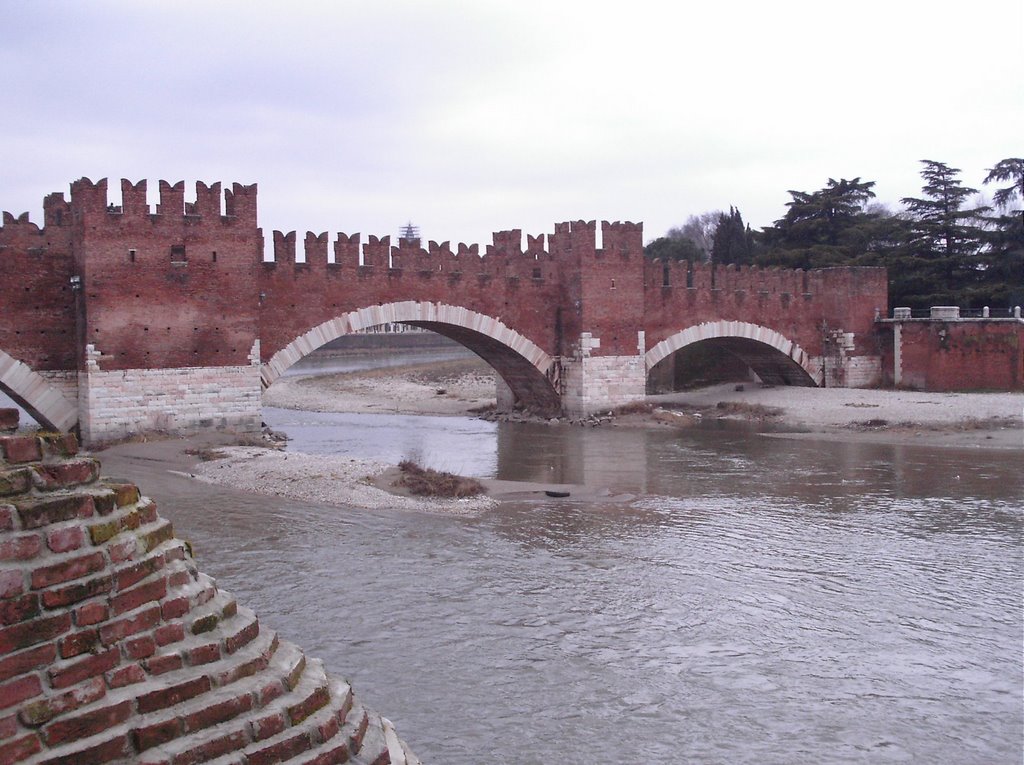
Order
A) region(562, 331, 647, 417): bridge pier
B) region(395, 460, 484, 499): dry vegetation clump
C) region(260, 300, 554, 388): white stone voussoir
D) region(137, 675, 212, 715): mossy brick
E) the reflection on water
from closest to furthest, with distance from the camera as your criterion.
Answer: region(137, 675, 212, 715): mossy brick < the reflection on water < region(395, 460, 484, 499): dry vegetation clump < region(260, 300, 554, 388): white stone voussoir < region(562, 331, 647, 417): bridge pier

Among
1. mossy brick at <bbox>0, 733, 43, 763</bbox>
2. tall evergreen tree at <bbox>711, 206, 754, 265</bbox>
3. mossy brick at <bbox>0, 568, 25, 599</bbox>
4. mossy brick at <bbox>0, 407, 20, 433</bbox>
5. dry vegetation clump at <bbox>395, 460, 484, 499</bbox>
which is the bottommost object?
dry vegetation clump at <bbox>395, 460, 484, 499</bbox>

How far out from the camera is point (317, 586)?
31.7ft

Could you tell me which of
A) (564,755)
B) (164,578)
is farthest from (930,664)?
(164,578)

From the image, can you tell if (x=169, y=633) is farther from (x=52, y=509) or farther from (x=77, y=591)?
(x=52, y=509)

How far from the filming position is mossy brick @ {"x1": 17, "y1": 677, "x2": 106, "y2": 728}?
3191 mm

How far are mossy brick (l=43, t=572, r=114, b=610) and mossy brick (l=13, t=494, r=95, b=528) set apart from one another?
227 millimetres

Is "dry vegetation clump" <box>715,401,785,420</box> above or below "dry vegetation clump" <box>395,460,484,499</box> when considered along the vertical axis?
above

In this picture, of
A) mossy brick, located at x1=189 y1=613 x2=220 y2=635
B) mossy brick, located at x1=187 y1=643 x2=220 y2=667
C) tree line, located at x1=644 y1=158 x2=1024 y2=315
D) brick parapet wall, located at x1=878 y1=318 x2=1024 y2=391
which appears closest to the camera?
mossy brick, located at x1=187 y1=643 x2=220 y2=667

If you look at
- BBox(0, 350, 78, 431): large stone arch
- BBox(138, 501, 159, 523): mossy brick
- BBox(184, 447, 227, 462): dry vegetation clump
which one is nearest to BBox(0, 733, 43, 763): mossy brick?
BBox(138, 501, 159, 523): mossy brick

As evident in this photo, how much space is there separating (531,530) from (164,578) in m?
8.73

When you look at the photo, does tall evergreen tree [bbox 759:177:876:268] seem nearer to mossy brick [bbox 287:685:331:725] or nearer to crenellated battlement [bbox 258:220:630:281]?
crenellated battlement [bbox 258:220:630:281]

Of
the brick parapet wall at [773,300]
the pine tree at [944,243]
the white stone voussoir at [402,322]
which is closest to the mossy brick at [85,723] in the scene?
the white stone voussoir at [402,322]

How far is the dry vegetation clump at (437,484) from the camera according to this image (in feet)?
47.5

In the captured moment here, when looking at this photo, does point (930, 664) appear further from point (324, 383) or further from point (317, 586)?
point (324, 383)
